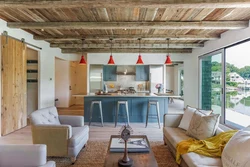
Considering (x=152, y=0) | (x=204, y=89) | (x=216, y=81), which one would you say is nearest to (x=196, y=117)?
(x=152, y=0)

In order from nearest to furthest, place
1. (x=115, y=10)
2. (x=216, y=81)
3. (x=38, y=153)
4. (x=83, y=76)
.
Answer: (x=38, y=153)
(x=115, y=10)
(x=216, y=81)
(x=83, y=76)

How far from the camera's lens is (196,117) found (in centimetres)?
317

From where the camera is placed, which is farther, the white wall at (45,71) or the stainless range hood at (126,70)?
the stainless range hood at (126,70)

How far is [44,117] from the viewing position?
338 cm

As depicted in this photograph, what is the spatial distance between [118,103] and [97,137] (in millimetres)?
1321

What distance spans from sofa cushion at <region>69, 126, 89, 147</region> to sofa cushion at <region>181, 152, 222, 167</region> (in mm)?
1707

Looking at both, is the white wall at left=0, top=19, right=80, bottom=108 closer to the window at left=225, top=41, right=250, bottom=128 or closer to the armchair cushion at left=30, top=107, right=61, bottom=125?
the armchair cushion at left=30, top=107, right=61, bottom=125

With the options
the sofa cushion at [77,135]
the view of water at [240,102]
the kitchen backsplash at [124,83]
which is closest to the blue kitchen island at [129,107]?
the view of water at [240,102]

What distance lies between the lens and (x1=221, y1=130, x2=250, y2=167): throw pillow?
5.69ft

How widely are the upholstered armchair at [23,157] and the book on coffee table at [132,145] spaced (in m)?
0.86

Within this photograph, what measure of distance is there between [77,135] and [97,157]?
1.83ft

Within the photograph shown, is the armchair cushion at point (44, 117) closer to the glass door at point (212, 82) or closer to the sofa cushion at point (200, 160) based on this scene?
the sofa cushion at point (200, 160)

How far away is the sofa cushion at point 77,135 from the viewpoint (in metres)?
3.00

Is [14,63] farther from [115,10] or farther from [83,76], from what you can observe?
[83,76]
